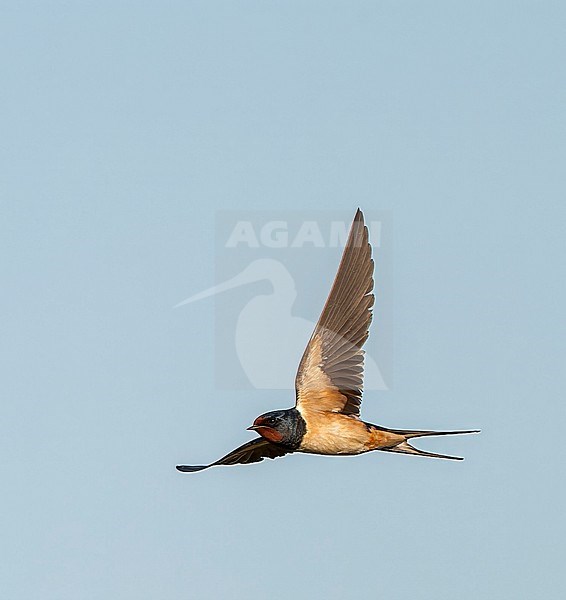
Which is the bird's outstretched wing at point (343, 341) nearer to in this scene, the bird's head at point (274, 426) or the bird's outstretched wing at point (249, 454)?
the bird's head at point (274, 426)

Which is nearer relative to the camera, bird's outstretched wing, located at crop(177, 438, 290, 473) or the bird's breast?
the bird's breast

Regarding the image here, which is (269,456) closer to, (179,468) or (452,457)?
(179,468)

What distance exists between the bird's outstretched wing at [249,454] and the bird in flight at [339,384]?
2.11 feet

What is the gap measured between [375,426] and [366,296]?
1.13 m

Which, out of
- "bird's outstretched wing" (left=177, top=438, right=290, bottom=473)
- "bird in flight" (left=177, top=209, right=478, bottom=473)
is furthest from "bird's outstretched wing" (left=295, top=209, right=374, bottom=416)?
"bird's outstretched wing" (left=177, top=438, right=290, bottom=473)

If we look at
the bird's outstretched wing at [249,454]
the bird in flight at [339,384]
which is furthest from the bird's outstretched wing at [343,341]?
the bird's outstretched wing at [249,454]

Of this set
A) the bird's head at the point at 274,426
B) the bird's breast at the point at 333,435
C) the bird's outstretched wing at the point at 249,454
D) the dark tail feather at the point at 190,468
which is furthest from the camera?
the bird's outstretched wing at the point at 249,454

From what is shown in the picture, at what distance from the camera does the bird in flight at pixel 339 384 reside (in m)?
10.2

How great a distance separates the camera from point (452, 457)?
33.0 ft

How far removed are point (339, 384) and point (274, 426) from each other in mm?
739

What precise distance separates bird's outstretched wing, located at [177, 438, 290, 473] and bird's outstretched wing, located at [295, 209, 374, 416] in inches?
33.5

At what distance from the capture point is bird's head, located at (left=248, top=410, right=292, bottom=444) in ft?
33.1

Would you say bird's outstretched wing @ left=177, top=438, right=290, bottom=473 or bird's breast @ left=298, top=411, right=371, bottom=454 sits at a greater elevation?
bird's breast @ left=298, top=411, right=371, bottom=454

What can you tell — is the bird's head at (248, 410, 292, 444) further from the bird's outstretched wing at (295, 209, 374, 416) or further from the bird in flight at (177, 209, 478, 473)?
the bird's outstretched wing at (295, 209, 374, 416)
